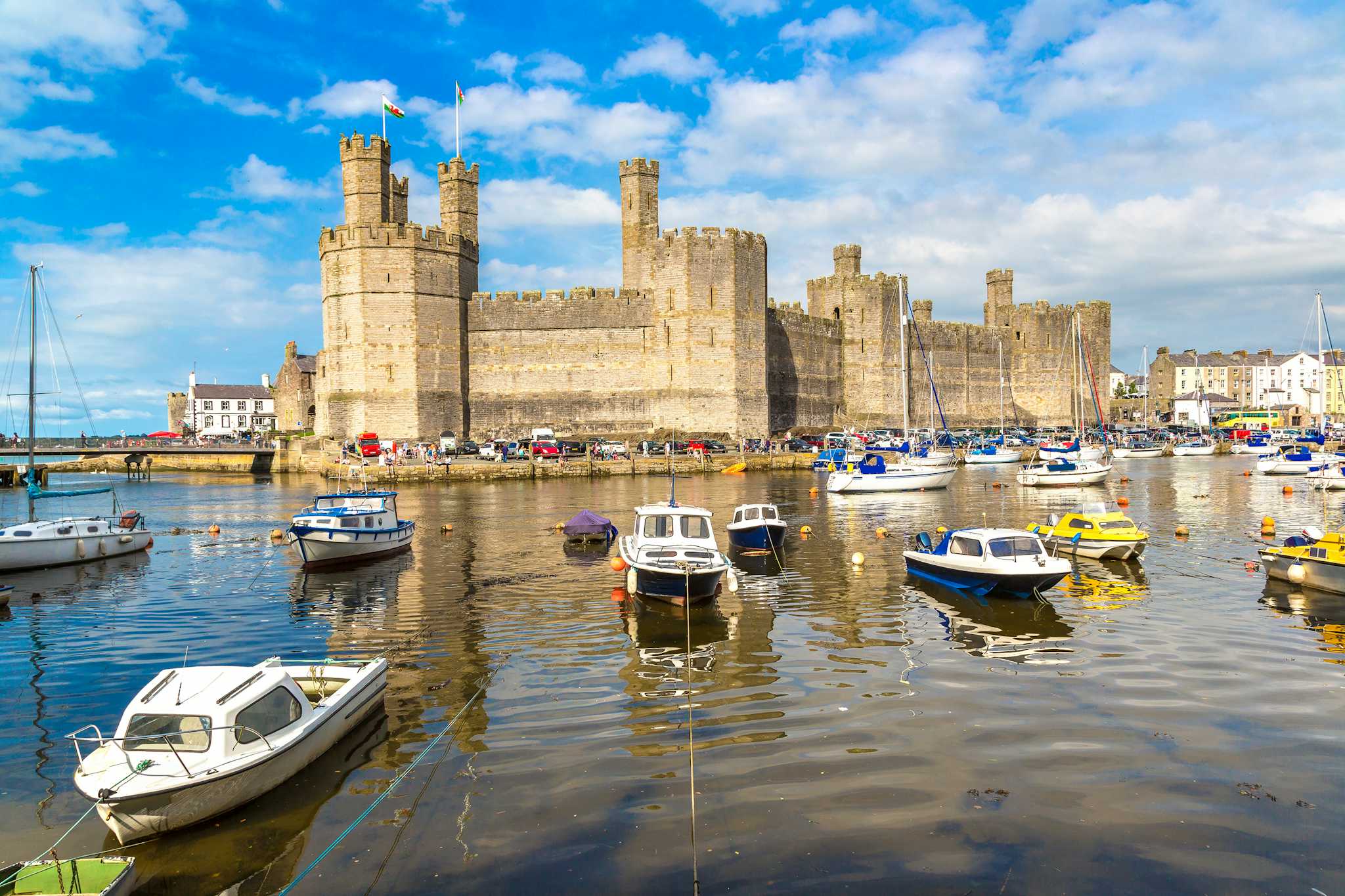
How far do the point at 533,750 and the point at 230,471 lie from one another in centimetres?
6365

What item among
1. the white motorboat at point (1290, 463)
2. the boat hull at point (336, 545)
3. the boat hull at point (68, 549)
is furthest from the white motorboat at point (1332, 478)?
the boat hull at point (68, 549)

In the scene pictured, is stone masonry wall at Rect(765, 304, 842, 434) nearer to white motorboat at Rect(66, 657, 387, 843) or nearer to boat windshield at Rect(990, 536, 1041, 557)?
boat windshield at Rect(990, 536, 1041, 557)

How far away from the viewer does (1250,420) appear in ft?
315

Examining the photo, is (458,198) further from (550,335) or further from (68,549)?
(68,549)

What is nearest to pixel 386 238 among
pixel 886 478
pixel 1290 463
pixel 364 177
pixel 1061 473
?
pixel 364 177

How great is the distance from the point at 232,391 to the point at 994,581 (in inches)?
4259

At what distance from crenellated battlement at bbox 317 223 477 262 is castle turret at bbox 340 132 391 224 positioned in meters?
0.66

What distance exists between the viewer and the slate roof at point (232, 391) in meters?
105

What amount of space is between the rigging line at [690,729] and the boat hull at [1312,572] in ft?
36.1

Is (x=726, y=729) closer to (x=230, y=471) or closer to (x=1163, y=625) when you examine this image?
(x=1163, y=625)

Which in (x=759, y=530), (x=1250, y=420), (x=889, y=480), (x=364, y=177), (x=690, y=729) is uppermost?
(x=364, y=177)

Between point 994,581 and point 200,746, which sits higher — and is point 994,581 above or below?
above

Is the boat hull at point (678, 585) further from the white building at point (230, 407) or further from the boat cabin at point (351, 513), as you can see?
the white building at point (230, 407)

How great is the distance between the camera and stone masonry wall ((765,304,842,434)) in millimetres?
63906
